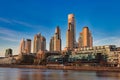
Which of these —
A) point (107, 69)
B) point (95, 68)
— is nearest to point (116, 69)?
point (107, 69)

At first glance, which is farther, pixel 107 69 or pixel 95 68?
pixel 95 68

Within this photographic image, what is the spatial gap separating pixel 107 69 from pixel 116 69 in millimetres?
8677

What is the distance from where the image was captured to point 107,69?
178 m

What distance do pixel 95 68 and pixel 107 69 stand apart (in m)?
16.1

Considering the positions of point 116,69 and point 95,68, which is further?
point 95,68

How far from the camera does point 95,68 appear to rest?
192750mm

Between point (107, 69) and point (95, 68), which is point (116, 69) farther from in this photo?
point (95, 68)

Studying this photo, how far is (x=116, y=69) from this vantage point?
170500 millimetres

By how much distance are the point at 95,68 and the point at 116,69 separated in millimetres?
24707
